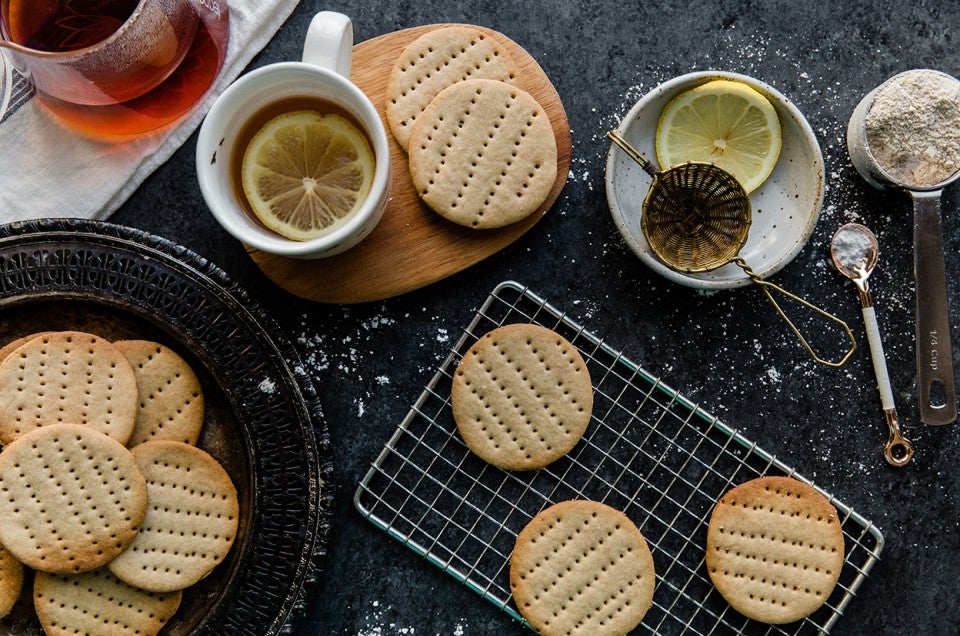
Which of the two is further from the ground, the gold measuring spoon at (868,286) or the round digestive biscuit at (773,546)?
the gold measuring spoon at (868,286)

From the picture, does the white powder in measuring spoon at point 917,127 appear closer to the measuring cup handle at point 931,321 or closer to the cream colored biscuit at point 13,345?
the measuring cup handle at point 931,321

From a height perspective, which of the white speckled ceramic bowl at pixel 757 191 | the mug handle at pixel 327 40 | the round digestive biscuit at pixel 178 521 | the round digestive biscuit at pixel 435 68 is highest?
the mug handle at pixel 327 40

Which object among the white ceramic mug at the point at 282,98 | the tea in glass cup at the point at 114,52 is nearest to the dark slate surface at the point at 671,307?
the tea in glass cup at the point at 114,52

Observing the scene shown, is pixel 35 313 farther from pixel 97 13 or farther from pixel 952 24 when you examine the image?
pixel 952 24

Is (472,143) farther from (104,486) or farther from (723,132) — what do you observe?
(104,486)

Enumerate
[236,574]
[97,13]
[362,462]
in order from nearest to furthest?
[97,13]
[236,574]
[362,462]

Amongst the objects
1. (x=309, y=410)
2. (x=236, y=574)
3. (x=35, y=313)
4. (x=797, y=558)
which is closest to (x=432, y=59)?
(x=309, y=410)

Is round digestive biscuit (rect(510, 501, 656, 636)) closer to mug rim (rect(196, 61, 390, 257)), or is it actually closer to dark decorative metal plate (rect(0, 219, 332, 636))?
dark decorative metal plate (rect(0, 219, 332, 636))

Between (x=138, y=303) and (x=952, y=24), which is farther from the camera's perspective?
(x=952, y=24)
